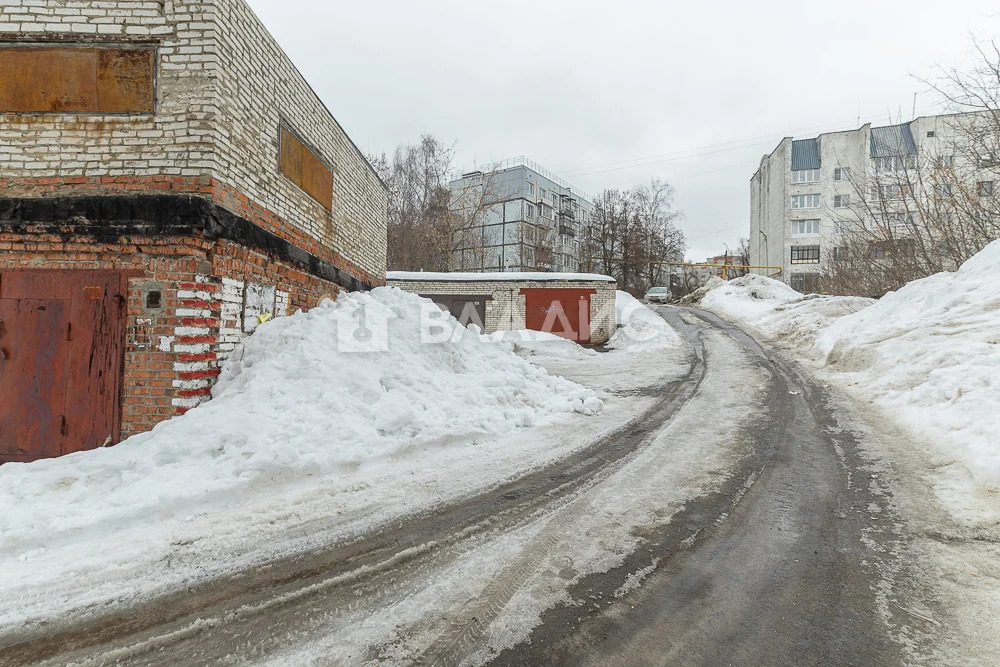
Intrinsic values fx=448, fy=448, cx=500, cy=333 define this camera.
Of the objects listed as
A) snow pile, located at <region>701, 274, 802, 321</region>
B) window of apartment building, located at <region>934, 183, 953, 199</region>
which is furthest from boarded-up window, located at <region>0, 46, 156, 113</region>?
snow pile, located at <region>701, 274, 802, 321</region>

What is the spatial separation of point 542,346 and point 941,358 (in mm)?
10565

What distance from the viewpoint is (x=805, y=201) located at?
1585 inches

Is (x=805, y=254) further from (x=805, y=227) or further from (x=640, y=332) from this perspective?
(x=640, y=332)

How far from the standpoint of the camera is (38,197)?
471 centimetres

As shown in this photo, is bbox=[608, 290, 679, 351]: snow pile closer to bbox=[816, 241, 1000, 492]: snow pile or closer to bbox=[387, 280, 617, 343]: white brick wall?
bbox=[387, 280, 617, 343]: white brick wall

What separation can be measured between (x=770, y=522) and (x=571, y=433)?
2705 mm

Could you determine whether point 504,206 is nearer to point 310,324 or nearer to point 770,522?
point 310,324

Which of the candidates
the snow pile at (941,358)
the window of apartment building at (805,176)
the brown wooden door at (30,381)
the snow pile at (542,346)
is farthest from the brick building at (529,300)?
the window of apartment building at (805,176)

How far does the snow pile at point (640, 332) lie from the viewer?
16.0 meters

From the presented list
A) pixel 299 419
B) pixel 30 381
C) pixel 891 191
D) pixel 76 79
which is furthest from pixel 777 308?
pixel 30 381

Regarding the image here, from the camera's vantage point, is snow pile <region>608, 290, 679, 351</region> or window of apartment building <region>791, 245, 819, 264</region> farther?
window of apartment building <region>791, 245, 819, 264</region>

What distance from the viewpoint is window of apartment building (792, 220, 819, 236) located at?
3975 centimetres

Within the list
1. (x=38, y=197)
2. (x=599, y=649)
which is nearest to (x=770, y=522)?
(x=599, y=649)

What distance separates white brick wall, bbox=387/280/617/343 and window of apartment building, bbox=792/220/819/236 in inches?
1224
